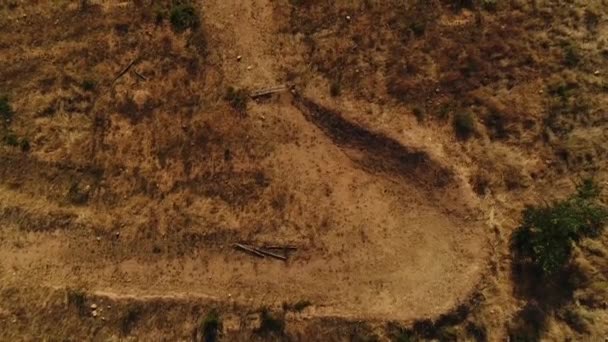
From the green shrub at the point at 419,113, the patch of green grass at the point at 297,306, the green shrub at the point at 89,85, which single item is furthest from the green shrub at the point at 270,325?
the green shrub at the point at 89,85

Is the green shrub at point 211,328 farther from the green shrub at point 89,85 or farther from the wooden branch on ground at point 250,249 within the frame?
the green shrub at point 89,85

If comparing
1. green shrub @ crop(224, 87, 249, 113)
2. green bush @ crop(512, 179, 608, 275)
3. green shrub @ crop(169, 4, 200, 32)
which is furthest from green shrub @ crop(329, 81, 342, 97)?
green bush @ crop(512, 179, 608, 275)

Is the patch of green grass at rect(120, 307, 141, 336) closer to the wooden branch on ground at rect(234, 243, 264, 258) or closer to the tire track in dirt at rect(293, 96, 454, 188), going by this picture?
the wooden branch on ground at rect(234, 243, 264, 258)

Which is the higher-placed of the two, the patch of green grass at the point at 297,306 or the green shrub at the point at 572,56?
the green shrub at the point at 572,56

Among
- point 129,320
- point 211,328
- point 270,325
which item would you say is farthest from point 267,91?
point 129,320

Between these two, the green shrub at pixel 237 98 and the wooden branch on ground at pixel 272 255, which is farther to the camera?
the green shrub at pixel 237 98

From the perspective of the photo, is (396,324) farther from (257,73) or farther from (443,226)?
(257,73)
